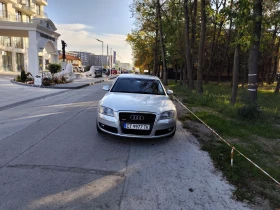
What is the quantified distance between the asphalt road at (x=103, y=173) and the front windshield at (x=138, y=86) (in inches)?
56.4

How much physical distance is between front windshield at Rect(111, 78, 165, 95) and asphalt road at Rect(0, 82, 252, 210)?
143 cm

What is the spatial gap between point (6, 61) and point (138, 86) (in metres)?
37.2

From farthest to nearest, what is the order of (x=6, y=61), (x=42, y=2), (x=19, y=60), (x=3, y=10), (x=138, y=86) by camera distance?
(x=42, y=2), (x=19, y=60), (x=3, y=10), (x=6, y=61), (x=138, y=86)

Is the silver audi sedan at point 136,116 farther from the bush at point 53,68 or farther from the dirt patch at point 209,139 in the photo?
the bush at point 53,68

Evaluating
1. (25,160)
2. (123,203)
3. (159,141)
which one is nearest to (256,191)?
(123,203)

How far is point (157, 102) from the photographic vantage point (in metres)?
5.57

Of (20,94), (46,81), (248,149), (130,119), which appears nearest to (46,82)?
(46,81)

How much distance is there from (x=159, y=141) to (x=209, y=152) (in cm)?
121

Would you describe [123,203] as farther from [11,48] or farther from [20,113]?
[11,48]

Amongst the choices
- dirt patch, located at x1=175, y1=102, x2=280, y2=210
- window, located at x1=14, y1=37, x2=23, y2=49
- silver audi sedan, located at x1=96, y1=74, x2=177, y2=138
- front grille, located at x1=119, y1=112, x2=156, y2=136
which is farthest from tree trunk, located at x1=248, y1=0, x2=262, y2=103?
window, located at x1=14, y1=37, x2=23, y2=49

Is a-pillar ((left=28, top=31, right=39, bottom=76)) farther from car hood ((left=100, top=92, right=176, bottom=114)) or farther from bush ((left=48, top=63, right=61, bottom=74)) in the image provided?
car hood ((left=100, top=92, right=176, bottom=114))

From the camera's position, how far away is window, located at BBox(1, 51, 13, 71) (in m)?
35.7

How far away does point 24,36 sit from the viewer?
3062cm

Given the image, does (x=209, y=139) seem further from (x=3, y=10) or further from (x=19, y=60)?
(x=19, y=60)
